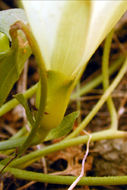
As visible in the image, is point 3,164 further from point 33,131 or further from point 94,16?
point 94,16

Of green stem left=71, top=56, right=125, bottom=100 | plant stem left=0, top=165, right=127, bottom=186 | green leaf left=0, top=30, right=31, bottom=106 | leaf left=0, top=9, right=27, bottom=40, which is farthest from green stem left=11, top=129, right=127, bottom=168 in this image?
green stem left=71, top=56, right=125, bottom=100

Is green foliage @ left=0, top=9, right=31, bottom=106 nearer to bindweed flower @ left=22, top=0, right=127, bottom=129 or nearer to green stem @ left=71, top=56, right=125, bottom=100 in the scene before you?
bindweed flower @ left=22, top=0, right=127, bottom=129

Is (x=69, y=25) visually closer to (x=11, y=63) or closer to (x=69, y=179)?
(x=11, y=63)

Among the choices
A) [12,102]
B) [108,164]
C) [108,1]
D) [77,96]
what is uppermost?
[108,1]

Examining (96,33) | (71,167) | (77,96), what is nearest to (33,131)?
(96,33)

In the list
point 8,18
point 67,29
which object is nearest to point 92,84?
point 8,18

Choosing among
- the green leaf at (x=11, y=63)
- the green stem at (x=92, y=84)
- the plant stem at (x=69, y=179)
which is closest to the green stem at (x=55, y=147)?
the plant stem at (x=69, y=179)

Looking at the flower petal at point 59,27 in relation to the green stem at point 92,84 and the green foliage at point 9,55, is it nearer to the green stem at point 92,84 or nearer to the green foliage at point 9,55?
the green foliage at point 9,55
